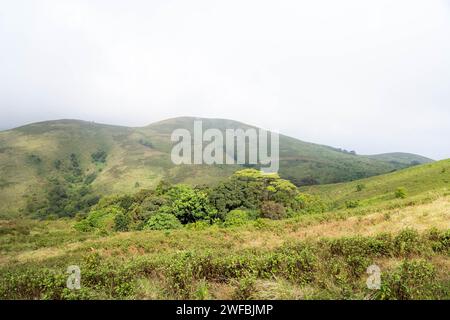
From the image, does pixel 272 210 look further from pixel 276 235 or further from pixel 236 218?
pixel 276 235

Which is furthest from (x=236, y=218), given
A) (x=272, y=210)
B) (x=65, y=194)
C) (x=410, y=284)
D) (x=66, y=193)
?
(x=66, y=193)

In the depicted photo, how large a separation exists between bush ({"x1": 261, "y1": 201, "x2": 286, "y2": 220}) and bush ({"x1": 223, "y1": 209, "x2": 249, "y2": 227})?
240 cm

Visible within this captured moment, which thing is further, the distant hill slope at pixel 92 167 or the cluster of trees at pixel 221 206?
the distant hill slope at pixel 92 167

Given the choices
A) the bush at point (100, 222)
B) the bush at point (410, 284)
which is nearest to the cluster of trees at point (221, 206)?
the bush at point (100, 222)

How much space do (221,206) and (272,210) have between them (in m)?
6.00

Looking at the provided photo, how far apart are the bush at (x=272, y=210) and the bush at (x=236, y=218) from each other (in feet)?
7.86

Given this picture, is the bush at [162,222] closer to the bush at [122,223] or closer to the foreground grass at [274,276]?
the bush at [122,223]

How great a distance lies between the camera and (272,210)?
33.2m

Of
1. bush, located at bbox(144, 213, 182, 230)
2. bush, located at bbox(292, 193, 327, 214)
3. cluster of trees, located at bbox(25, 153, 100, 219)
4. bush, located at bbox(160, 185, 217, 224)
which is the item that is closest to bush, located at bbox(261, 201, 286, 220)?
bush, located at bbox(292, 193, 327, 214)

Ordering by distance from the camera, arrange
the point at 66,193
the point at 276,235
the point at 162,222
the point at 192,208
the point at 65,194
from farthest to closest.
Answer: the point at 66,193 < the point at 65,194 < the point at 192,208 < the point at 162,222 < the point at 276,235

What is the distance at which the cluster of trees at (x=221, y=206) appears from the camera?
32.9 metres

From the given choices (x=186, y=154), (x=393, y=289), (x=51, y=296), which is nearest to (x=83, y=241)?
(x=51, y=296)
